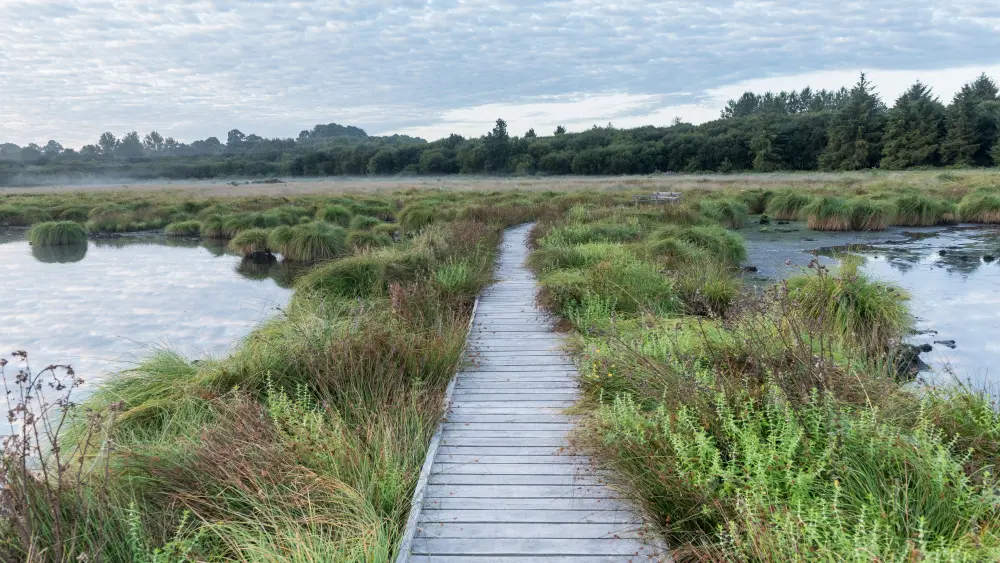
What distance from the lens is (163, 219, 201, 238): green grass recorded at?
2339 cm

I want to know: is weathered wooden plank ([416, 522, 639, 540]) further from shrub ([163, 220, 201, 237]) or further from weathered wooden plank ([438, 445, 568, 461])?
shrub ([163, 220, 201, 237])

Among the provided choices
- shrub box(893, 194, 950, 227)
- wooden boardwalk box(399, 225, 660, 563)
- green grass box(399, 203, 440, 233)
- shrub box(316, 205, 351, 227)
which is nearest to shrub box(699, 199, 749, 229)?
shrub box(893, 194, 950, 227)

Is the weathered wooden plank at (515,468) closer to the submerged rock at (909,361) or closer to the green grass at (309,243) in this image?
the submerged rock at (909,361)

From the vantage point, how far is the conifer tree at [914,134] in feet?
163

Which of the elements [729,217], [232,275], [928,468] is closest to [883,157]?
[729,217]

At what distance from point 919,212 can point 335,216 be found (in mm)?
19115

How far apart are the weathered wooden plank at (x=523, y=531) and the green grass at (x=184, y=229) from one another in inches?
891

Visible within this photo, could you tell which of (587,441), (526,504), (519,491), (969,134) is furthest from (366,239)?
(969,134)

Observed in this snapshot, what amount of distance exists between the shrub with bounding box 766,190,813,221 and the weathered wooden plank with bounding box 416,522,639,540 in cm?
2177

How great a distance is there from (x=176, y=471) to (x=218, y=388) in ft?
5.21

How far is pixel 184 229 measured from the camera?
925 inches

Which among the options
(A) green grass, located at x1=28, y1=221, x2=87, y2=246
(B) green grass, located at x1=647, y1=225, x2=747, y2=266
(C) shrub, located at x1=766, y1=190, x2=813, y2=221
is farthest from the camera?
(C) shrub, located at x1=766, y1=190, x2=813, y2=221

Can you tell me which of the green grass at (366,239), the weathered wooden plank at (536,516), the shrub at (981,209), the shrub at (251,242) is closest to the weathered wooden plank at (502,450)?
the weathered wooden plank at (536,516)

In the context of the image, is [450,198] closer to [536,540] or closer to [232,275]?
[232,275]
